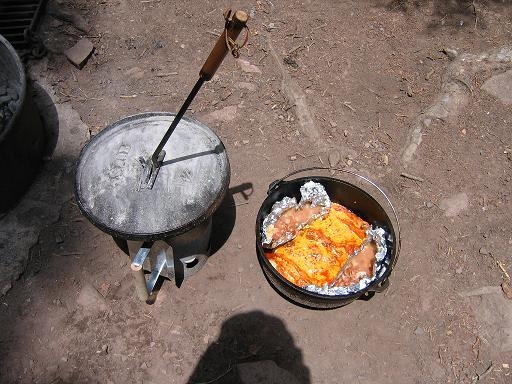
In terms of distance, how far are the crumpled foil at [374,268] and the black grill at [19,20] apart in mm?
4245

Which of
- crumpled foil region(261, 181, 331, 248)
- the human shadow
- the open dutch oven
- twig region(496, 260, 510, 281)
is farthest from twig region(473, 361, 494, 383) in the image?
crumpled foil region(261, 181, 331, 248)

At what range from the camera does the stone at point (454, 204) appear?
4.31m

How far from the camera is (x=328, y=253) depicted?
11.8 ft

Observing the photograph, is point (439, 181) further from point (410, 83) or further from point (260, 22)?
point (260, 22)

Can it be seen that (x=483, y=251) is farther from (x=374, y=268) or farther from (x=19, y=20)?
(x=19, y=20)

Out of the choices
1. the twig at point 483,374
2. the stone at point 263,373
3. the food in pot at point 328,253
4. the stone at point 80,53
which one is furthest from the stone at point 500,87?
the stone at point 80,53

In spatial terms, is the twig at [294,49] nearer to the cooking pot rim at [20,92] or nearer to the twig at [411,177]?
the twig at [411,177]

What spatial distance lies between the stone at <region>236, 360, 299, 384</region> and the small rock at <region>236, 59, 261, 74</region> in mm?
3155

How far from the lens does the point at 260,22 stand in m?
5.62

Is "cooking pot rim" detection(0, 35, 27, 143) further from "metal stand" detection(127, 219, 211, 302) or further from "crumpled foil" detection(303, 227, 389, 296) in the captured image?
"crumpled foil" detection(303, 227, 389, 296)

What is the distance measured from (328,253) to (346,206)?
528 mm

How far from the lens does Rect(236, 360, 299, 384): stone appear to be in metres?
3.41

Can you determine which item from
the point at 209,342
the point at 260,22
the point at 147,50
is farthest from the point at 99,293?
the point at 260,22

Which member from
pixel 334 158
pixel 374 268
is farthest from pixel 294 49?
pixel 374 268
